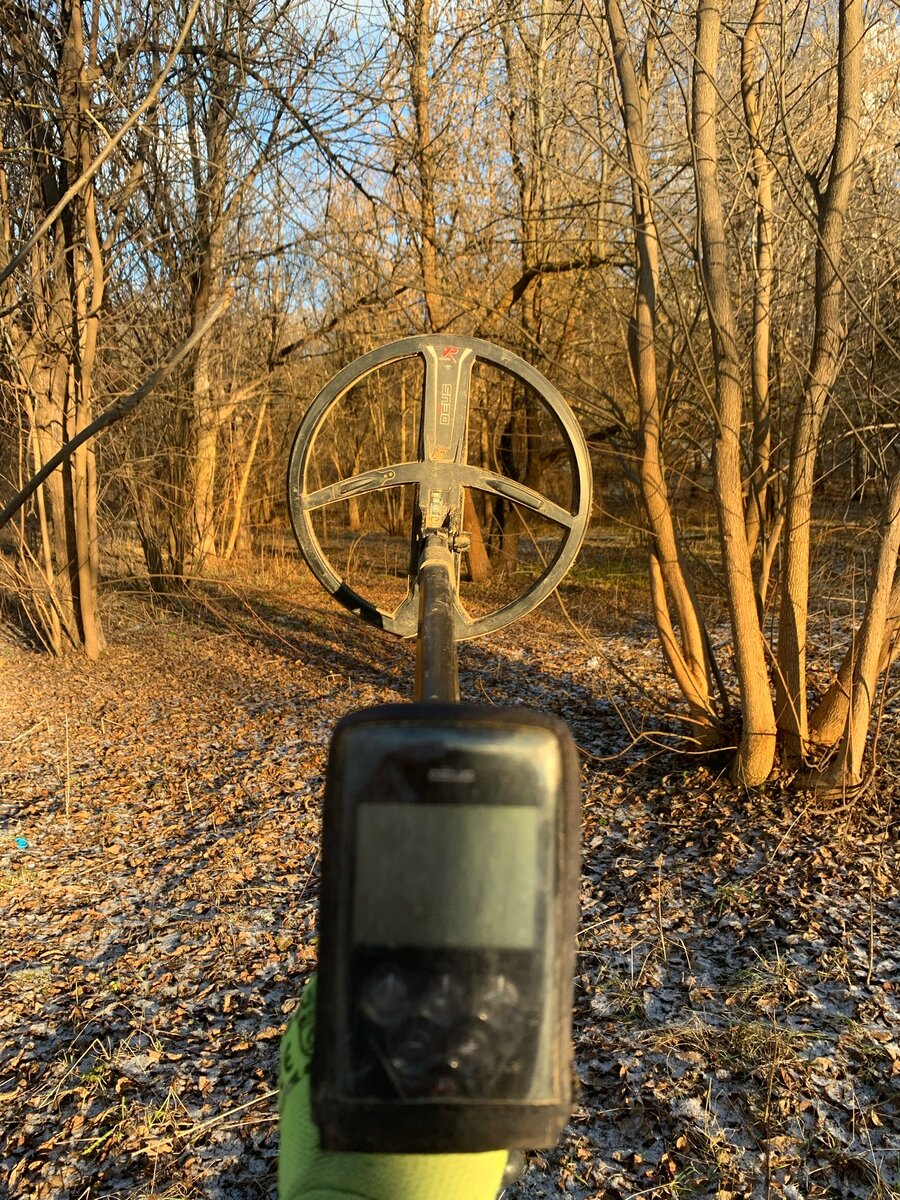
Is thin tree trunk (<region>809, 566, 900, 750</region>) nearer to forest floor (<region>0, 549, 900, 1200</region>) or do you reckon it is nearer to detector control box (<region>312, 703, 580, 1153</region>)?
forest floor (<region>0, 549, 900, 1200</region>)

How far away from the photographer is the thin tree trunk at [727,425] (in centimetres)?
411

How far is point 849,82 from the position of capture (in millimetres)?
3977

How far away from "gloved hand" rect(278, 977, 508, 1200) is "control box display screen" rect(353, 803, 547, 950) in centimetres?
13

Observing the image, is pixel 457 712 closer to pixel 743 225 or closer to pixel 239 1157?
pixel 239 1157

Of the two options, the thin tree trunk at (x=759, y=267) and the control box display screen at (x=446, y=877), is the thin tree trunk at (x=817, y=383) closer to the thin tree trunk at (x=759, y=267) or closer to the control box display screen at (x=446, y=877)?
the thin tree trunk at (x=759, y=267)

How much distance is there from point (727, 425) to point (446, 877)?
4139 mm

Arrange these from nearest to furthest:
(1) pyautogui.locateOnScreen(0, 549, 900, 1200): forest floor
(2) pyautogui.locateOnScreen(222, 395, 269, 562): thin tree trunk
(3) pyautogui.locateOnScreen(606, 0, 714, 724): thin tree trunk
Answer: (1) pyautogui.locateOnScreen(0, 549, 900, 1200): forest floor, (3) pyautogui.locateOnScreen(606, 0, 714, 724): thin tree trunk, (2) pyautogui.locateOnScreen(222, 395, 269, 562): thin tree trunk

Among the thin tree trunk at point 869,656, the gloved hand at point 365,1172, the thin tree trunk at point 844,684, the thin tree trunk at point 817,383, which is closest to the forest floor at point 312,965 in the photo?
the thin tree trunk at point 869,656

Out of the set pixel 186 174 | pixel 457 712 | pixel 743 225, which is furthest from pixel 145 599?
pixel 457 712

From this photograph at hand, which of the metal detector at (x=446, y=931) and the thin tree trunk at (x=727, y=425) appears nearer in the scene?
the metal detector at (x=446, y=931)

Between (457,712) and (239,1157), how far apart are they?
2.50m

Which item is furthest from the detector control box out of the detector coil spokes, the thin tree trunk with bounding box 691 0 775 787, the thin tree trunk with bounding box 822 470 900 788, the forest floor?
the thin tree trunk with bounding box 691 0 775 787

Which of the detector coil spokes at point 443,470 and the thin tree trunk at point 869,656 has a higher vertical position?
the detector coil spokes at point 443,470

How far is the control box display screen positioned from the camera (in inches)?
25.6
